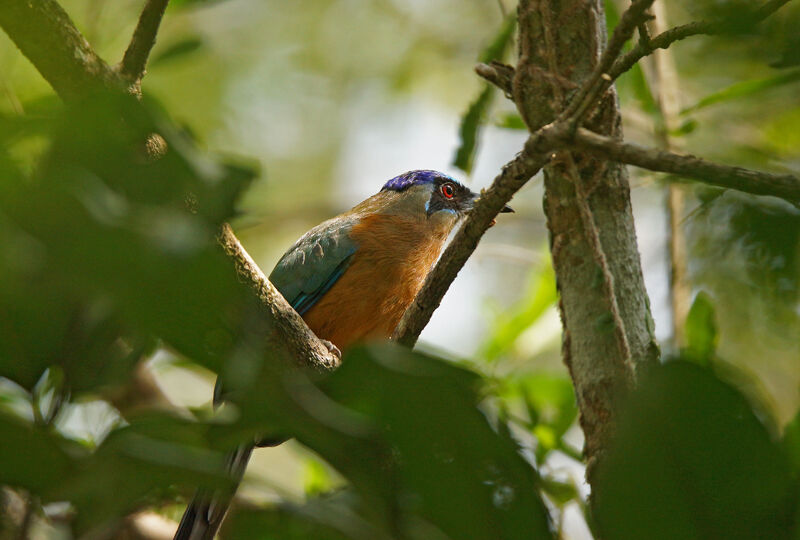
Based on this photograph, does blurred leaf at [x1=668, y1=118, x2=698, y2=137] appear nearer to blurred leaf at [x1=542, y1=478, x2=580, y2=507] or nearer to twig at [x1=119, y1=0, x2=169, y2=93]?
blurred leaf at [x1=542, y1=478, x2=580, y2=507]

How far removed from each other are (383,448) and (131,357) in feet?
2.95

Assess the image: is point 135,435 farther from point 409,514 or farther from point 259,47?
point 259,47

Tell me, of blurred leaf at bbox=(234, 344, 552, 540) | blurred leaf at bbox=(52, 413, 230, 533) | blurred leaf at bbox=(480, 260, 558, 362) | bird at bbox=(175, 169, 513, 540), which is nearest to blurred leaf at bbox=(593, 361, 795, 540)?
blurred leaf at bbox=(234, 344, 552, 540)

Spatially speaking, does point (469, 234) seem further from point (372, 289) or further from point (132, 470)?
point (372, 289)

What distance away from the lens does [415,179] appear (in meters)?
5.65

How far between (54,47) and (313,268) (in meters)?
2.70

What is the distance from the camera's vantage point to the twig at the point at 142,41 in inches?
94.6

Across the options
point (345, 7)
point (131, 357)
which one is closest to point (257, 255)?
point (345, 7)

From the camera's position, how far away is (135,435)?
96cm

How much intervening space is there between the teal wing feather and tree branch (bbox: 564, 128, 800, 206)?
8.92 ft

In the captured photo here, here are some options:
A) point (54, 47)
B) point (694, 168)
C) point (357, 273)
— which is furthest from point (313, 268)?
point (694, 168)

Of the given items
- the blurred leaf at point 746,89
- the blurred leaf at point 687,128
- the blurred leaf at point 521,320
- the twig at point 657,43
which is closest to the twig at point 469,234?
the twig at point 657,43

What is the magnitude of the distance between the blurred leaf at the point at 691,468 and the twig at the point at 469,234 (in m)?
1.34

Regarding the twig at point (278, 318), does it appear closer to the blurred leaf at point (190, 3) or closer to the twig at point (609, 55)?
the twig at point (609, 55)
